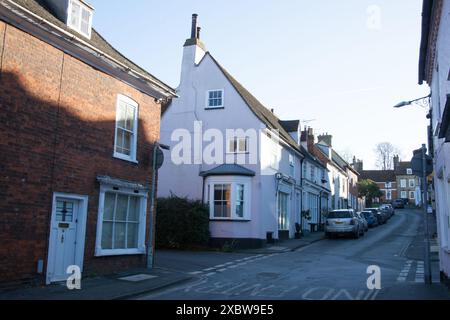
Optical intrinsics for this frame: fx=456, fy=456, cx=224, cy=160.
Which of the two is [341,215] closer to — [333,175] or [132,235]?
[132,235]

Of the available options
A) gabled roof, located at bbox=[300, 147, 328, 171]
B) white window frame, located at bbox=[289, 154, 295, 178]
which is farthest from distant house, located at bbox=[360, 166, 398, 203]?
white window frame, located at bbox=[289, 154, 295, 178]

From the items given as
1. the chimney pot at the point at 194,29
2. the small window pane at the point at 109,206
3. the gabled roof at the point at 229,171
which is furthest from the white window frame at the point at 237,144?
the small window pane at the point at 109,206

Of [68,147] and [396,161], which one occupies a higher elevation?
[396,161]

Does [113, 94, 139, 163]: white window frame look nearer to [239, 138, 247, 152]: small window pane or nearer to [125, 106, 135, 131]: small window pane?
[125, 106, 135, 131]: small window pane

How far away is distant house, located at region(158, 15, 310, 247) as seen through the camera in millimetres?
23312

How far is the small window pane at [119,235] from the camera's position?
1382 centimetres

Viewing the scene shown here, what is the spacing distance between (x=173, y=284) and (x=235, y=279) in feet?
6.32

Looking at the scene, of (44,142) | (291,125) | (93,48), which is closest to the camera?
(44,142)

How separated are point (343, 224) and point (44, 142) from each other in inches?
814

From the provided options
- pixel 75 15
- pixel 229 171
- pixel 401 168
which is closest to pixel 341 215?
pixel 229 171

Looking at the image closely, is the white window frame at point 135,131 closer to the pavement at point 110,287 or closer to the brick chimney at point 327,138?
the pavement at point 110,287

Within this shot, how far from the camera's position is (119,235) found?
1399 cm

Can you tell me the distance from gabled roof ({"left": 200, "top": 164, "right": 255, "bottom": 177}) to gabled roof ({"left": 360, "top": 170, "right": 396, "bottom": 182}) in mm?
75025

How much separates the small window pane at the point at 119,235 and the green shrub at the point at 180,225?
7.88m
